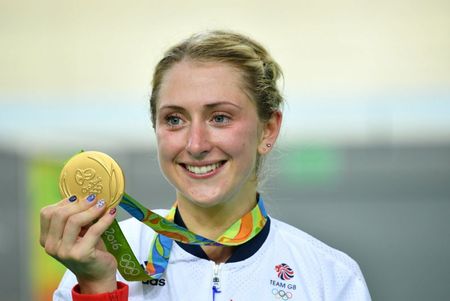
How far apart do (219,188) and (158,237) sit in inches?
9.8

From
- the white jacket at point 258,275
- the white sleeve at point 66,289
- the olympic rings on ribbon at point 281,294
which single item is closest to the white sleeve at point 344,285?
the white jacket at point 258,275

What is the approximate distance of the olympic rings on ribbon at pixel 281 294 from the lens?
205 centimetres

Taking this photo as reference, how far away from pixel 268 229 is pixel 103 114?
22.0ft

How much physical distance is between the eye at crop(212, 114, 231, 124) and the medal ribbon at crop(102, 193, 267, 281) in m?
0.31

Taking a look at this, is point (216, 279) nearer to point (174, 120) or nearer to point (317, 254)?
point (317, 254)

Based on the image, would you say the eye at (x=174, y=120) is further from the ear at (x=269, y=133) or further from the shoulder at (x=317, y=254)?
the shoulder at (x=317, y=254)

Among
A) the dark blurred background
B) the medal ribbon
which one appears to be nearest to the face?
the medal ribbon

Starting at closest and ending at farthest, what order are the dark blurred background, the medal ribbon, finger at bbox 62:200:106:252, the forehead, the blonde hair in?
finger at bbox 62:200:106:252 → the medal ribbon → the forehead → the blonde hair → the dark blurred background

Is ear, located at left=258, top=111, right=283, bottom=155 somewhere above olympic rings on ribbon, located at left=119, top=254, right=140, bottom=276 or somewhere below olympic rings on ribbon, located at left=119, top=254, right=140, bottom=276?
above

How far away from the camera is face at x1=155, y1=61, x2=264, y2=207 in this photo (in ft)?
6.50

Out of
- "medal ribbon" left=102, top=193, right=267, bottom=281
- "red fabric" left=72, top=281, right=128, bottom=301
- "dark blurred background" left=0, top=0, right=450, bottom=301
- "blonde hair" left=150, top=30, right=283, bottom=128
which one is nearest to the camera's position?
"red fabric" left=72, top=281, right=128, bottom=301

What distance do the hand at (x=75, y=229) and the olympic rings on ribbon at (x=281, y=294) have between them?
55cm

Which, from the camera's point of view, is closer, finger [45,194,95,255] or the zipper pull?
finger [45,194,95,255]

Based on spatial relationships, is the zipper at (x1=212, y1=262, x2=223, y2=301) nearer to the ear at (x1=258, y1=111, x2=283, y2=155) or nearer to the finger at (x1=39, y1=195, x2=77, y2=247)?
the ear at (x1=258, y1=111, x2=283, y2=155)
